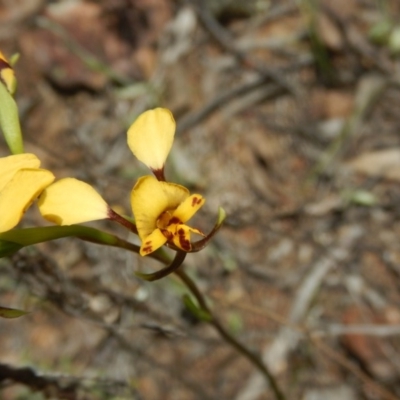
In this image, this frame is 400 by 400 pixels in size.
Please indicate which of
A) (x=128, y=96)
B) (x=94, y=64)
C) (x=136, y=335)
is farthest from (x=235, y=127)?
(x=136, y=335)

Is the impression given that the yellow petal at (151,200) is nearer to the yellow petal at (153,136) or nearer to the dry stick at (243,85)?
the yellow petal at (153,136)

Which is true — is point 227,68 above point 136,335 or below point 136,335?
above

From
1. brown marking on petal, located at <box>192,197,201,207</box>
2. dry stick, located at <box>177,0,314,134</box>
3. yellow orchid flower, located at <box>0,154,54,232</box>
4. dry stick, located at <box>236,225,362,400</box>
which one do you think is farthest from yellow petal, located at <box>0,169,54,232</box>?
dry stick, located at <box>177,0,314,134</box>

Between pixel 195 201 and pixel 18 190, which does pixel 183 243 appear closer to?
pixel 195 201

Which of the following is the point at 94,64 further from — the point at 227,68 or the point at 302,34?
the point at 302,34

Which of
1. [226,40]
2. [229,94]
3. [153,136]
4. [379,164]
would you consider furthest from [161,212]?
[226,40]

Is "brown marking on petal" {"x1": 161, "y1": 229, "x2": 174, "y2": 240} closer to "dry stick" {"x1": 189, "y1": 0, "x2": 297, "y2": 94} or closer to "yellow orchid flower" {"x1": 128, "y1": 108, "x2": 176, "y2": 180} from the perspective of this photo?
"yellow orchid flower" {"x1": 128, "y1": 108, "x2": 176, "y2": 180}
